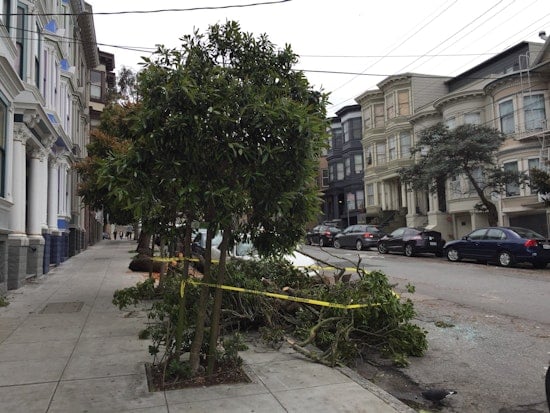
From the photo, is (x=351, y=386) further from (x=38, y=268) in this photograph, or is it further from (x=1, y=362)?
(x=38, y=268)

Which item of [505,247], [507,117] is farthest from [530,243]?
[507,117]

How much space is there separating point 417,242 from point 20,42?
55.7 ft

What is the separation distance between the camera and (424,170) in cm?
2319

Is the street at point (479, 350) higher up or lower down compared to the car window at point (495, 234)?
lower down

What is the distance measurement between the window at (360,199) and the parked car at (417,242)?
21.0m

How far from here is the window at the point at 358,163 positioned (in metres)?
45.2

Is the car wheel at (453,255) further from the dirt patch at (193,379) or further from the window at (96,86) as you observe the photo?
the window at (96,86)

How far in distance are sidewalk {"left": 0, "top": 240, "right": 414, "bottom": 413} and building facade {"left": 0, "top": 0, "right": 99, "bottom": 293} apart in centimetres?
428

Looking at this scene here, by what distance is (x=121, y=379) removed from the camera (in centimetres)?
512

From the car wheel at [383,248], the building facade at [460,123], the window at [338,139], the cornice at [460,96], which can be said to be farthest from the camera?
the window at [338,139]

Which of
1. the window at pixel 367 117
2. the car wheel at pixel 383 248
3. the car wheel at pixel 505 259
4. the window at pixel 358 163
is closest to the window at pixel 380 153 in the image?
the window at pixel 367 117

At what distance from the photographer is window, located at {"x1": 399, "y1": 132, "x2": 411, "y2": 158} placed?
1416 inches

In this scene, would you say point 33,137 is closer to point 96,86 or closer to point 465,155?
point 465,155

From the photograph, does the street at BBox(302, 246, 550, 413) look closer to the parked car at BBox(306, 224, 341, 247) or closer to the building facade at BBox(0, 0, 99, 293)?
the building facade at BBox(0, 0, 99, 293)
